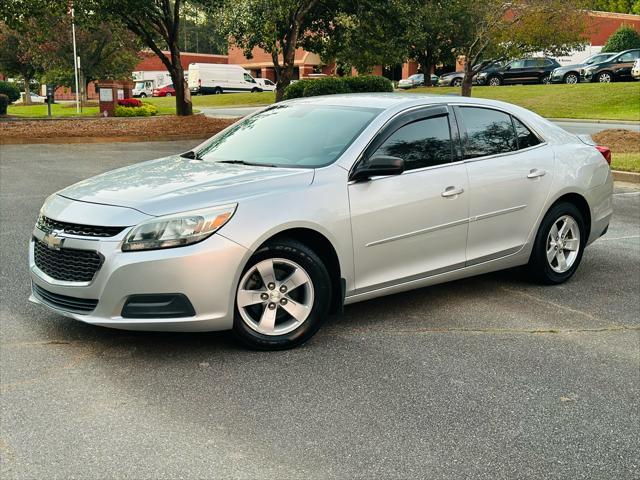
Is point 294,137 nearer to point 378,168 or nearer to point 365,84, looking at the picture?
point 378,168

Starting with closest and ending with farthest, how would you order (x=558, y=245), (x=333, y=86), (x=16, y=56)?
(x=558, y=245), (x=333, y=86), (x=16, y=56)

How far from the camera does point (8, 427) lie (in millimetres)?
3988

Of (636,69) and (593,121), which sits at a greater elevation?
(636,69)

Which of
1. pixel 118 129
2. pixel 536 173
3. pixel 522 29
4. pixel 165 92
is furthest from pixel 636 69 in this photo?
pixel 165 92

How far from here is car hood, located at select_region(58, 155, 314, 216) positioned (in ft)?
16.0

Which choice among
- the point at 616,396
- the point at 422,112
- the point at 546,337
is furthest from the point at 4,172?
the point at 616,396

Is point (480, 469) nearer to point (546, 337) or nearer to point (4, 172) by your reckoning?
point (546, 337)

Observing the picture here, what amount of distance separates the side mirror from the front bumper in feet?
3.51

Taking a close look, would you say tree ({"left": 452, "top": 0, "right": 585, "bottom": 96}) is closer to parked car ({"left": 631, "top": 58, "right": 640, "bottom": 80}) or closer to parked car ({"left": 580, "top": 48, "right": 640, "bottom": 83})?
parked car ({"left": 631, "top": 58, "right": 640, "bottom": 80})

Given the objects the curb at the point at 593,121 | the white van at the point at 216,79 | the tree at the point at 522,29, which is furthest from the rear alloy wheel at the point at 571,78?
the white van at the point at 216,79

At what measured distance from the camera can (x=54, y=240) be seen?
4980mm

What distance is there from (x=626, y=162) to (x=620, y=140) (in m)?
3.49

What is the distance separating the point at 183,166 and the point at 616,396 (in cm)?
336

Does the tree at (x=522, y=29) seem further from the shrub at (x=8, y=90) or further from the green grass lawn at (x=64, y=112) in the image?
the shrub at (x=8, y=90)
